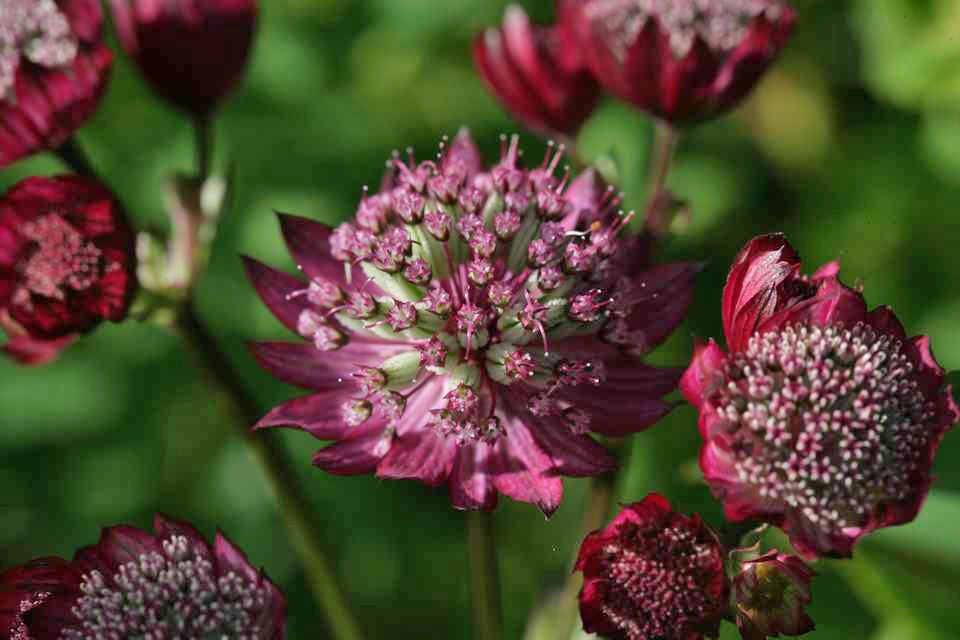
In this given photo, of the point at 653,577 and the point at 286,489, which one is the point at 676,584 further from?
the point at 286,489

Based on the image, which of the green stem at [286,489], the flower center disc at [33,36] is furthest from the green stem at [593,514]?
the flower center disc at [33,36]

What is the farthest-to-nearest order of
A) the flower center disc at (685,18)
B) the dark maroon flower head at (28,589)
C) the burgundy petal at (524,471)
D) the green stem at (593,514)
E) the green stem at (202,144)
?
the green stem at (202,144) → the flower center disc at (685,18) → the green stem at (593,514) → the burgundy petal at (524,471) → the dark maroon flower head at (28,589)

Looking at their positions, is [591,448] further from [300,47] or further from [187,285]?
[300,47]

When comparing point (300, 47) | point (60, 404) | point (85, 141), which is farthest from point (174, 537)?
point (300, 47)

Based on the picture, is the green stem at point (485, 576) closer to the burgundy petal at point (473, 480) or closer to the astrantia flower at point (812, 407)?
the burgundy petal at point (473, 480)

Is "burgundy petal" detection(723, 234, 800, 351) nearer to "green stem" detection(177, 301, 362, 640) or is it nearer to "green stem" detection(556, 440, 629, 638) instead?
"green stem" detection(556, 440, 629, 638)

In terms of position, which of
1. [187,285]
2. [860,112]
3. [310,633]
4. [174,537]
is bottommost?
[310,633]

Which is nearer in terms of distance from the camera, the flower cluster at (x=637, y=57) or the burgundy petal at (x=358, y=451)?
the burgundy petal at (x=358, y=451)
